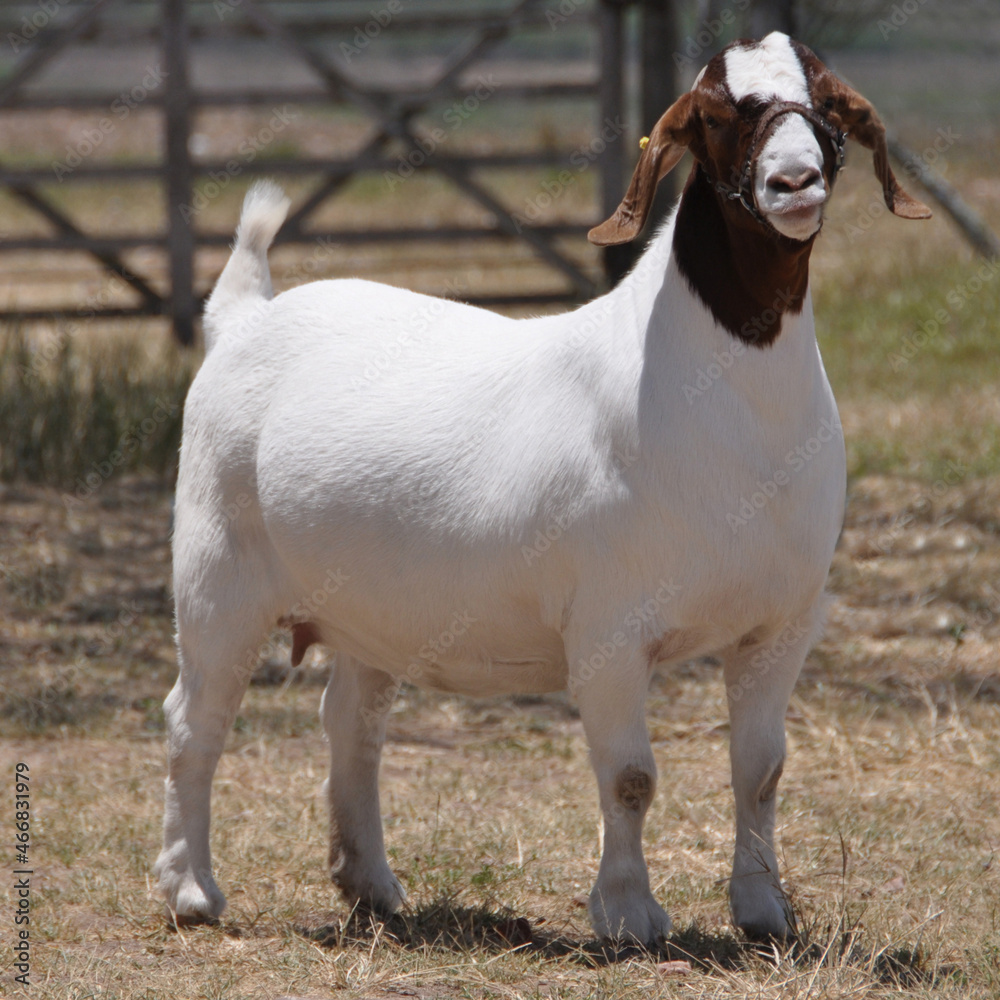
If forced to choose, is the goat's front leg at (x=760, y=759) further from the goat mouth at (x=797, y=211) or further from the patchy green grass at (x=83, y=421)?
the patchy green grass at (x=83, y=421)

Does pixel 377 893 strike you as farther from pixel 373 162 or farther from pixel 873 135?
pixel 373 162

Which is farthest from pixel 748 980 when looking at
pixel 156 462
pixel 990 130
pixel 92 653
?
pixel 990 130

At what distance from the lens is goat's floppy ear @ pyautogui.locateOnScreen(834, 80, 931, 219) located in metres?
2.83

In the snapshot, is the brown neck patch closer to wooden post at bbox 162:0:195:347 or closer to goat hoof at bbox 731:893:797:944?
goat hoof at bbox 731:893:797:944

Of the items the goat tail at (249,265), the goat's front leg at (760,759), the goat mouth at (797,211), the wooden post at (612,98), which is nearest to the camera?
the goat mouth at (797,211)

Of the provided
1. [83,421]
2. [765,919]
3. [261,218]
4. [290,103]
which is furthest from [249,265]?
[290,103]

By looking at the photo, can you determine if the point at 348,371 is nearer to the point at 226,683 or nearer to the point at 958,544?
the point at 226,683

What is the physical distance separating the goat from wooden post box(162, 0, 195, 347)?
21.0ft

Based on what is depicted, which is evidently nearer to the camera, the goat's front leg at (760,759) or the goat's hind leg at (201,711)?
the goat's front leg at (760,759)

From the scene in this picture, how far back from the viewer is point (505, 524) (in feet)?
9.85

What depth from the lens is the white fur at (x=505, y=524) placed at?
9.45ft

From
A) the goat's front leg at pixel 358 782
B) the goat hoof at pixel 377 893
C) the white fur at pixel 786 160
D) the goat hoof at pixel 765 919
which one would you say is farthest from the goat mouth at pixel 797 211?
the goat hoof at pixel 377 893

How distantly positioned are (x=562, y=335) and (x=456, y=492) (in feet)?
1.38

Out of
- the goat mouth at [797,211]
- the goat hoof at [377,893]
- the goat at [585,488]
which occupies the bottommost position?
the goat hoof at [377,893]
